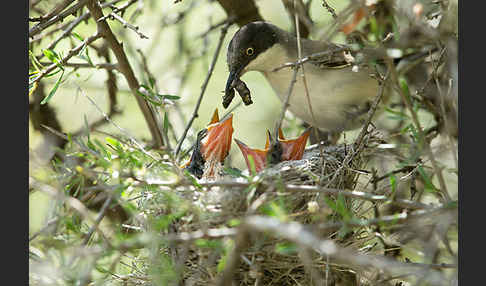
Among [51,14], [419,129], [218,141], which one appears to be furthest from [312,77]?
[419,129]

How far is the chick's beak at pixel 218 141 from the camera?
3.14m

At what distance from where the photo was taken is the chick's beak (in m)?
3.14

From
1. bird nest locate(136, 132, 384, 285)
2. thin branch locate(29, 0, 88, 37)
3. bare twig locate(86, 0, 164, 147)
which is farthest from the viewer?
bare twig locate(86, 0, 164, 147)

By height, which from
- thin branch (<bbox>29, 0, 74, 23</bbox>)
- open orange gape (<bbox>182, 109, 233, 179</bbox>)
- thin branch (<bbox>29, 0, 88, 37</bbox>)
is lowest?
open orange gape (<bbox>182, 109, 233, 179</bbox>)

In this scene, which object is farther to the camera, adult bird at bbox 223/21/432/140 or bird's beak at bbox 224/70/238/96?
adult bird at bbox 223/21/432/140

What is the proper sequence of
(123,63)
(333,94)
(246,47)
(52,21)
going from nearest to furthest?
(52,21) → (123,63) → (246,47) → (333,94)

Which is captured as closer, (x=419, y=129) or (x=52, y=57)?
(x=419, y=129)

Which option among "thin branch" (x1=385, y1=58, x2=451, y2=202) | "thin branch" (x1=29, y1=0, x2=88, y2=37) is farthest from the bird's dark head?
"thin branch" (x1=385, y1=58, x2=451, y2=202)

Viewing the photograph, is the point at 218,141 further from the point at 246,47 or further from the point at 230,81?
the point at 246,47

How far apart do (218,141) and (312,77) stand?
754 millimetres

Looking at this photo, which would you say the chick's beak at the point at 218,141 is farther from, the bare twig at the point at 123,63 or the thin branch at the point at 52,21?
the thin branch at the point at 52,21

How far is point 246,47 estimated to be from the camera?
342cm

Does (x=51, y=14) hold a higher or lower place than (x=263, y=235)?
higher

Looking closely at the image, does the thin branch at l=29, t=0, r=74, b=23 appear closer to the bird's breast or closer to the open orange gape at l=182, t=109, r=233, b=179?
the open orange gape at l=182, t=109, r=233, b=179
